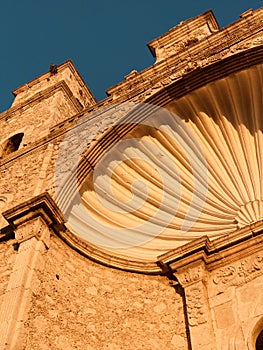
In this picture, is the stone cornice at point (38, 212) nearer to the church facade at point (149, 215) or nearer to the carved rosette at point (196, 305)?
the church facade at point (149, 215)

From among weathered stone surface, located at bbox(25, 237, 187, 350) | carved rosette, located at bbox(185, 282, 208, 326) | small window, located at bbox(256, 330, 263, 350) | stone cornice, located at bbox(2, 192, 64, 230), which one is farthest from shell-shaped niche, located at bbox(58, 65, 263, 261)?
small window, located at bbox(256, 330, 263, 350)

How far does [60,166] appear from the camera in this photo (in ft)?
26.5

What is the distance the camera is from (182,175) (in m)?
8.81

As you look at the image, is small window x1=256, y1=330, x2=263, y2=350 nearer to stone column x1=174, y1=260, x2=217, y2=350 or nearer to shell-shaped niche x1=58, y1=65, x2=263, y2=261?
stone column x1=174, y1=260, x2=217, y2=350

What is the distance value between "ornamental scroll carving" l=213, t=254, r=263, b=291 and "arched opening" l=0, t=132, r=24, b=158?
22.4 ft

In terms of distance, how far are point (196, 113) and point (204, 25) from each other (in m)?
5.38

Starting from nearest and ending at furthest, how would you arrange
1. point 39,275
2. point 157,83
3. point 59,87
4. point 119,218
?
1. point 39,275
2. point 119,218
3. point 157,83
4. point 59,87

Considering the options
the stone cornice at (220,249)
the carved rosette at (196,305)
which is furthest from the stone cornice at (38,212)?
the carved rosette at (196,305)

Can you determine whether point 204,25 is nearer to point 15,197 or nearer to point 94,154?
point 94,154

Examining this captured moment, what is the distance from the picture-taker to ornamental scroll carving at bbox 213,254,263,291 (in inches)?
252

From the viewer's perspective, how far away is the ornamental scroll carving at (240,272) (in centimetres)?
639

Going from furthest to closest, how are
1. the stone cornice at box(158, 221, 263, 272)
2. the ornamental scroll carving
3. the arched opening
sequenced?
the arched opening < the stone cornice at box(158, 221, 263, 272) < the ornamental scroll carving

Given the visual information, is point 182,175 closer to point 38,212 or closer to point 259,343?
point 38,212

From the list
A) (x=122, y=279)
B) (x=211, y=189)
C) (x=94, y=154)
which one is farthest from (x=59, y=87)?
(x=122, y=279)
